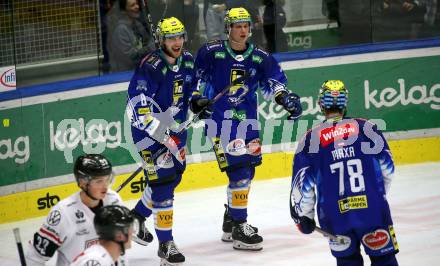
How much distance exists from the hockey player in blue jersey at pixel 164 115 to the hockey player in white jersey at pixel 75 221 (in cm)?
239

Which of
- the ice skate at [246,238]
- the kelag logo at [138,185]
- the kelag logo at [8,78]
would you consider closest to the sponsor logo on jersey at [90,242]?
the ice skate at [246,238]

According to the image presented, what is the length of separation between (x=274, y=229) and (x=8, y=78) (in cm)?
259

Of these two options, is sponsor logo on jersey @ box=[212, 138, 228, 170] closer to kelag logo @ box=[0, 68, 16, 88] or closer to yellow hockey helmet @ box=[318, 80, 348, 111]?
kelag logo @ box=[0, 68, 16, 88]

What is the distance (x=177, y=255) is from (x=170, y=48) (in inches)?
58.1

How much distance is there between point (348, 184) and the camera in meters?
5.38

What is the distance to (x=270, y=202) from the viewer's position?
30.6 feet

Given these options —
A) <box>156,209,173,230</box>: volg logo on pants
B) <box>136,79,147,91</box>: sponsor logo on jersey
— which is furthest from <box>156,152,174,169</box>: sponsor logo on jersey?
<box>136,79,147,91</box>: sponsor logo on jersey

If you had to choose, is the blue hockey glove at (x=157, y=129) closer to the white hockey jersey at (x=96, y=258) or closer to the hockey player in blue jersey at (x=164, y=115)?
the hockey player in blue jersey at (x=164, y=115)

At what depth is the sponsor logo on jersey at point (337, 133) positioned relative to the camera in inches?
213

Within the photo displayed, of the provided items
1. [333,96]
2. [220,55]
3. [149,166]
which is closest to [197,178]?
[220,55]

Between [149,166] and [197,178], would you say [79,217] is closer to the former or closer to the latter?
[149,166]

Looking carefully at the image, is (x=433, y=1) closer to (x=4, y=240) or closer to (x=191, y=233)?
(x=191, y=233)

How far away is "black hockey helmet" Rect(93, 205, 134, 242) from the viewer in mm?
4191

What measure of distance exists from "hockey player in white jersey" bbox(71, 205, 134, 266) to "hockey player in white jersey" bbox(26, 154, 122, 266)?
525mm
